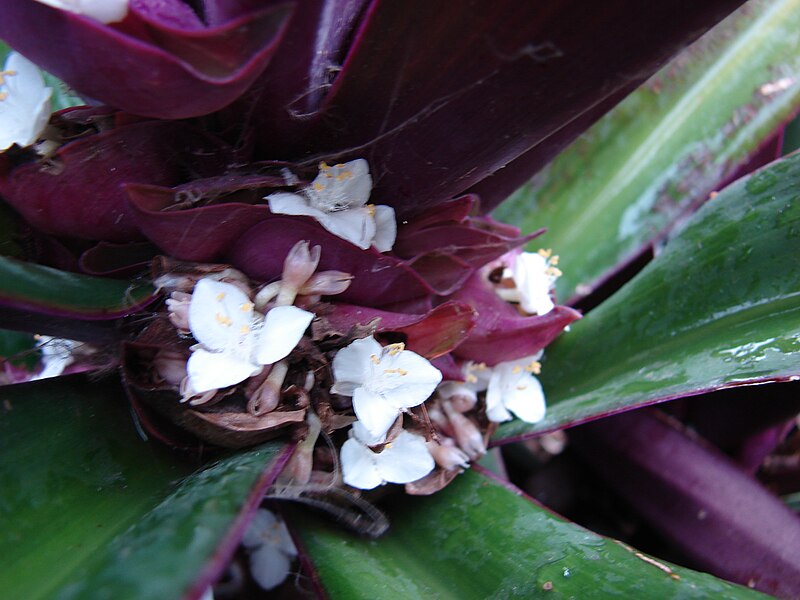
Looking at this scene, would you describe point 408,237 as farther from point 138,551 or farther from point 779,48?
point 779,48

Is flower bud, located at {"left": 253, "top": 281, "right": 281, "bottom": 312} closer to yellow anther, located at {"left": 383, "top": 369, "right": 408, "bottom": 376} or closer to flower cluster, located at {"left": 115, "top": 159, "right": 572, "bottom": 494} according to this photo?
flower cluster, located at {"left": 115, "top": 159, "right": 572, "bottom": 494}

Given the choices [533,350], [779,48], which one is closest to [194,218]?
[533,350]

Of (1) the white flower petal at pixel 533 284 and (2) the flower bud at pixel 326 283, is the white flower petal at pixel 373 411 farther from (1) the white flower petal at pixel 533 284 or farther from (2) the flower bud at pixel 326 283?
(1) the white flower petal at pixel 533 284

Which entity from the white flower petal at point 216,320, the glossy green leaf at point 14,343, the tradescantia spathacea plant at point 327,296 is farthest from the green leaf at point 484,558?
the glossy green leaf at point 14,343

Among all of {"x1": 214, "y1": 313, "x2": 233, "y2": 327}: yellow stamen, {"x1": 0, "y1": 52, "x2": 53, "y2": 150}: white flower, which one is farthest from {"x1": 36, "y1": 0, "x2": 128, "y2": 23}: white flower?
{"x1": 214, "y1": 313, "x2": 233, "y2": 327}: yellow stamen

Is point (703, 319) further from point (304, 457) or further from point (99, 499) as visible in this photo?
point (99, 499)

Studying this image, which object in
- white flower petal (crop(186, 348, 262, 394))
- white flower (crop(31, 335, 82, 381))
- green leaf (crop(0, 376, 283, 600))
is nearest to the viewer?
green leaf (crop(0, 376, 283, 600))
